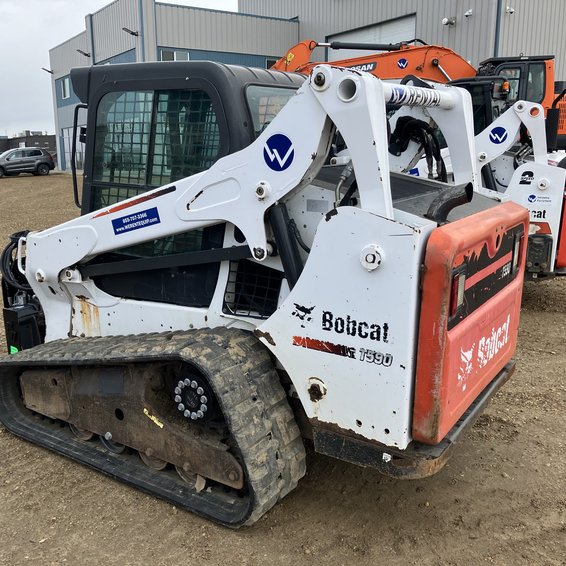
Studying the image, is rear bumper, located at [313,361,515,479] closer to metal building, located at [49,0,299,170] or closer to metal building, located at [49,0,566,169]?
metal building, located at [49,0,566,169]

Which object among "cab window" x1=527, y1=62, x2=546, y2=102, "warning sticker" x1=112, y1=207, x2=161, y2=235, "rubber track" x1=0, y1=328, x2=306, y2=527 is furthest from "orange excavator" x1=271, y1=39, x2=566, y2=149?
"rubber track" x1=0, y1=328, x2=306, y2=527

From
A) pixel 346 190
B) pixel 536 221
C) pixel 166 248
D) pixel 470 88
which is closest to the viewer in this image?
pixel 346 190

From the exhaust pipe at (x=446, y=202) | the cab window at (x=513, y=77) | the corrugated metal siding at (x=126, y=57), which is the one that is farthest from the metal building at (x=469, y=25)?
the exhaust pipe at (x=446, y=202)

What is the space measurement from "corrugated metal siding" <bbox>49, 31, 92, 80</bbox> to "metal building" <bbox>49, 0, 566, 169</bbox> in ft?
0.18

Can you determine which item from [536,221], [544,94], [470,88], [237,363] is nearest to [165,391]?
[237,363]

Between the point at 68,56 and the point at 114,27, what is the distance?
7.49 m

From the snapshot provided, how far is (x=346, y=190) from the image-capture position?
290cm

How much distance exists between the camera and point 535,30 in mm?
17781

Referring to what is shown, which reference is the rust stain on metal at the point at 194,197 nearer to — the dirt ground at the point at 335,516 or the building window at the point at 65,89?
the dirt ground at the point at 335,516

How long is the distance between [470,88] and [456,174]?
459 cm

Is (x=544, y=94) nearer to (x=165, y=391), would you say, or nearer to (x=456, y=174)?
(x=456, y=174)

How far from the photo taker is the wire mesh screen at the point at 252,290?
317 centimetres

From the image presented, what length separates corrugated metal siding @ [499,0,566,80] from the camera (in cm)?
1725

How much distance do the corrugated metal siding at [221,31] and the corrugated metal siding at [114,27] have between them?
50.2 inches
